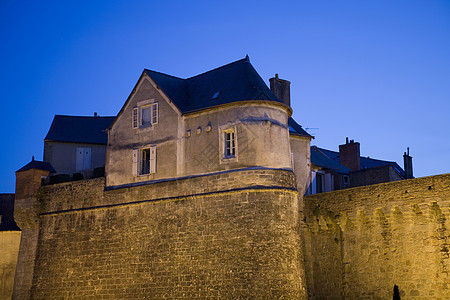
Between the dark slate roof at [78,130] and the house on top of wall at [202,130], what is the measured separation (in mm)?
7223

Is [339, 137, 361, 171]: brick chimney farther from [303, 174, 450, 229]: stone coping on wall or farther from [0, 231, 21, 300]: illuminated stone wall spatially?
[0, 231, 21, 300]: illuminated stone wall

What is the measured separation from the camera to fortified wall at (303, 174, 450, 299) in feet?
78.5

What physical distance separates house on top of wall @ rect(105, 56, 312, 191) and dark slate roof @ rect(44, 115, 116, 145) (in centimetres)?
722

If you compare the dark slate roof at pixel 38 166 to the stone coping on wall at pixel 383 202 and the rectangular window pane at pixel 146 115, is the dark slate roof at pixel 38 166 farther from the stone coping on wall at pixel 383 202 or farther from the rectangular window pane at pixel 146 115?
the stone coping on wall at pixel 383 202

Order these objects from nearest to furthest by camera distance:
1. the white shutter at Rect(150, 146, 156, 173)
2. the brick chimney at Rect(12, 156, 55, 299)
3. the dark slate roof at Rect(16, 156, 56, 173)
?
the white shutter at Rect(150, 146, 156, 173) → the brick chimney at Rect(12, 156, 55, 299) → the dark slate roof at Rect(16, 156, 56, 173)

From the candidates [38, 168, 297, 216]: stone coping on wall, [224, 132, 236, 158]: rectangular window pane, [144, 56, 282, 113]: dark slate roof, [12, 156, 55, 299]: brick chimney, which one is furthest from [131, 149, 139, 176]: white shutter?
[12, 156, 55, 299]: brick chimney

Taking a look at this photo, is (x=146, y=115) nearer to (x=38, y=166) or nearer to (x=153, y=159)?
(x=153, y=159)

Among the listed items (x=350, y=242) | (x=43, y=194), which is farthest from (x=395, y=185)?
(x=43, y=194)

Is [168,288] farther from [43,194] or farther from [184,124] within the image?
[43,194]

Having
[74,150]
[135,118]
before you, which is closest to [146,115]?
[135,118]

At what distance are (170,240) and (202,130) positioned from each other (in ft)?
17.2

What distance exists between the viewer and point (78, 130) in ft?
128

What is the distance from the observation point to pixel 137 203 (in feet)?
96.0

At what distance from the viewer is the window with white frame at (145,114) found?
3002 centimetres
